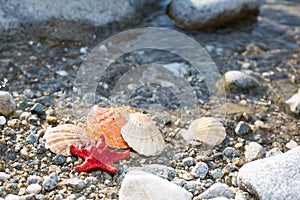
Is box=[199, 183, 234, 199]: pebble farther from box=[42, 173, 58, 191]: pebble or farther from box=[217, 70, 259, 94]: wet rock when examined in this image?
box=[217, 70, 259, 94]: wet rock

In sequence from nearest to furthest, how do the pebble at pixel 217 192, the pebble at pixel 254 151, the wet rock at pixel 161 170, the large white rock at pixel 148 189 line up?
the large white rock at pixel 148 189, the pebble at pixel 217 192, the wet rock at pixel 161 170, the pebble at pixel 254 151

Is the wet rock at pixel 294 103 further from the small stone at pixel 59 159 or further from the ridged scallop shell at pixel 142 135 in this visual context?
the small stone at pixel 59 159

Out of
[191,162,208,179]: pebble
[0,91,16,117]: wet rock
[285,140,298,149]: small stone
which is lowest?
[285,140,298,149]: small stone

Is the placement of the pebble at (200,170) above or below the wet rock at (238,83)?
below

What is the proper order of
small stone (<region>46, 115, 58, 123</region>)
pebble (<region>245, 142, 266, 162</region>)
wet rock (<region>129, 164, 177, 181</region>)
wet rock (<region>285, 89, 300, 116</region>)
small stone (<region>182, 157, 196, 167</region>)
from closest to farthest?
wet rock (<region>129, 164, 177, 181</region>), small stone (<region>182, 157, 196, 167</region>), pebble (<region>245, 142, 266, 162</region>), small stone (<region>46, 115, 58, 123</region>), wet rock (<region>285, 89, 300, 116</region>)

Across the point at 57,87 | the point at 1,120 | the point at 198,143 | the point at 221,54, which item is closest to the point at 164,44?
the point at 221,54

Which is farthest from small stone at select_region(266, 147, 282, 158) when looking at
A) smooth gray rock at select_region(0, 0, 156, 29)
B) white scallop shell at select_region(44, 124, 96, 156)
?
smooth gray rock at select_region(0, 0, 156, 29)

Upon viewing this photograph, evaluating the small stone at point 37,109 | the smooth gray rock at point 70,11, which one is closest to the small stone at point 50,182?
the small stone at point 37,109
